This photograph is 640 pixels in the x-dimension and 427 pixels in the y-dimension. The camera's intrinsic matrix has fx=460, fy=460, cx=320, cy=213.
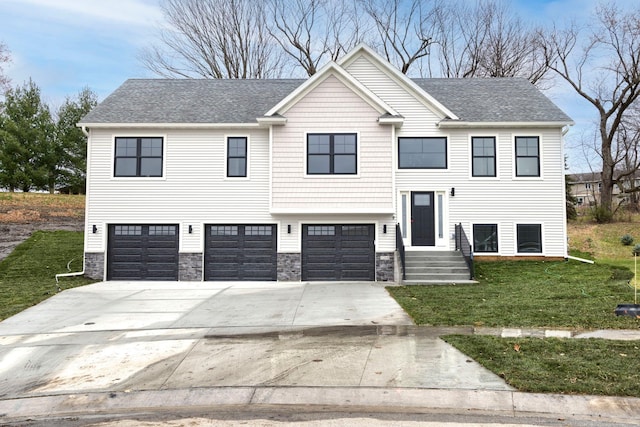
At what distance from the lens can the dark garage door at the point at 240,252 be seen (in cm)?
1625

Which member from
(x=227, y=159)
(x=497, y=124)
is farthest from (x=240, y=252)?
(x=497, y=124)

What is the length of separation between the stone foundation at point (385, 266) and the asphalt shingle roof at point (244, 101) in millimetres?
5846

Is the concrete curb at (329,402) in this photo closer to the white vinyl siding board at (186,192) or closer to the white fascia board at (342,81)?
the white vinyl siding board at (186,192)

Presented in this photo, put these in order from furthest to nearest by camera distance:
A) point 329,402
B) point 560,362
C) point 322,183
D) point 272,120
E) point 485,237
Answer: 1. point 485,237
2. point 322,183
3. point 272,120
4. point 560,362
5. point 329,402

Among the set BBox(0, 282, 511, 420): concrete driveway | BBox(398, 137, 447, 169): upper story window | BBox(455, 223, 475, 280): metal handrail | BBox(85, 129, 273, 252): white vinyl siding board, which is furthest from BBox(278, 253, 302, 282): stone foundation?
BBox(455, 223, 475, 280): metal handrail

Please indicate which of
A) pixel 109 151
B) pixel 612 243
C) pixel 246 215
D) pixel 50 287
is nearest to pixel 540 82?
pixel 612 243

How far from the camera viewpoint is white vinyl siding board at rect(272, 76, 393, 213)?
52.1 ft

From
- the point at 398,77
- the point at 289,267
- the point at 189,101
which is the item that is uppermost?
the point at 398,77

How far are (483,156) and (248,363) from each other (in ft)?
43.0

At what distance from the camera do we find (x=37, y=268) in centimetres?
1673

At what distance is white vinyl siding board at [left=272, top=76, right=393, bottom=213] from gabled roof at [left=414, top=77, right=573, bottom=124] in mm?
3598

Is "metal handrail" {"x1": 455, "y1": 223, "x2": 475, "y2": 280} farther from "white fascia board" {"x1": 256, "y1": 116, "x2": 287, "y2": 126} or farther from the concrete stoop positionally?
"white fascia board" {"x1": 256, "y1": 116, "x2": 287, "y2": 126}

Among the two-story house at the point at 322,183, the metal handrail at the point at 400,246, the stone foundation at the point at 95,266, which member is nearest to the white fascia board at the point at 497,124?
the two-story house at the point at 322,183

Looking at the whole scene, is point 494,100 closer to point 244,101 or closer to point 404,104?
point 404,104
